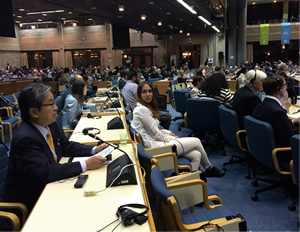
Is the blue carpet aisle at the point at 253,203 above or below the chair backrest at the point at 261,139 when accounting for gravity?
below

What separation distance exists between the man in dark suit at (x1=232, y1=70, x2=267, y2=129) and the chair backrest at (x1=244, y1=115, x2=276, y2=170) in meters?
0.89

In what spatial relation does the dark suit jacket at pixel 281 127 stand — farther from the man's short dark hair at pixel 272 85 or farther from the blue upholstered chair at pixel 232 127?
the blue upholstered chair at pixel 232 127

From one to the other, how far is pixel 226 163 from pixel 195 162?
0.97 metres

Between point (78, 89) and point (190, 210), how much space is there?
280 centimetres

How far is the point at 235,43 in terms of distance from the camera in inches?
873

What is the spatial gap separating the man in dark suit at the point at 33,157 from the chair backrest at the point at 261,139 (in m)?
1.73

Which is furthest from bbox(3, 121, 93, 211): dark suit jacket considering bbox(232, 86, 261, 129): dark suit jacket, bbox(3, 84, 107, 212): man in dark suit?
bbox(232, 86, 261, 129): dark suit jacket

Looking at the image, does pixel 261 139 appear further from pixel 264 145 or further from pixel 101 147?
pixel 101 147

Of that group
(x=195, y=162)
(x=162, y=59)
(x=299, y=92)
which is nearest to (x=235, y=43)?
(x=162, y=59)

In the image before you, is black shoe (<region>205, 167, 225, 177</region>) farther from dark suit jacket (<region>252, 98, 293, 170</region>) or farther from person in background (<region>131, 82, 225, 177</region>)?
dark suit jacket (<region>252, 98, 293, 170</region>)

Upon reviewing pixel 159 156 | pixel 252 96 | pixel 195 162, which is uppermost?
pixel 252 96

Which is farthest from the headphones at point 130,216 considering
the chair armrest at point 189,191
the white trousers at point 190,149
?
the white trousers at point 190,149

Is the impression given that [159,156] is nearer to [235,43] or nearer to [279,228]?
[279,228]

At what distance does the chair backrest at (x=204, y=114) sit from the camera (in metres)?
4.44
